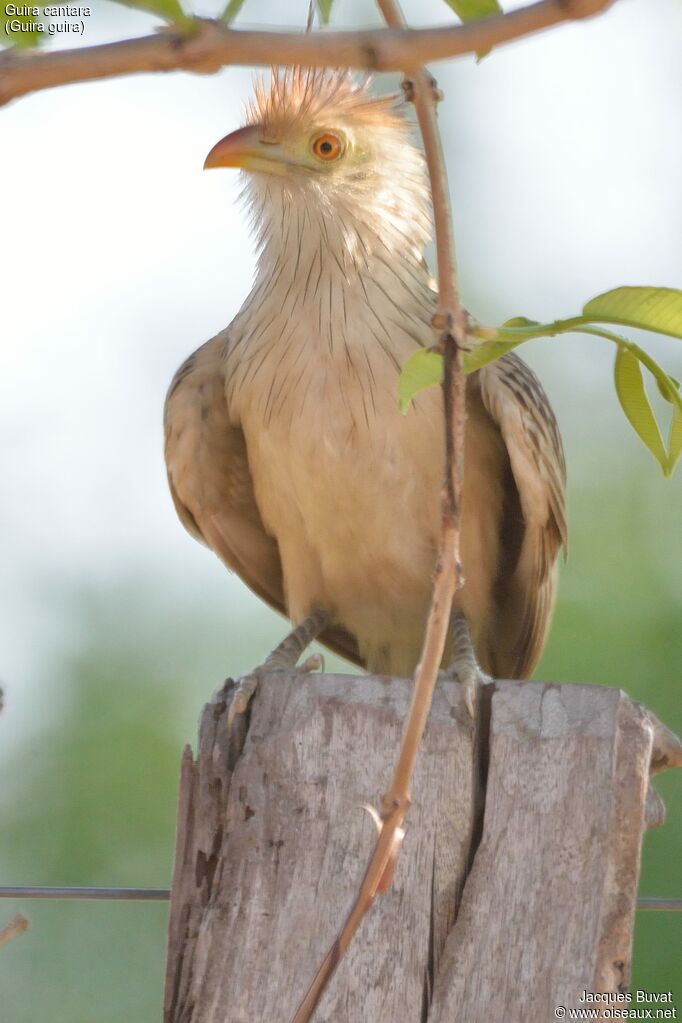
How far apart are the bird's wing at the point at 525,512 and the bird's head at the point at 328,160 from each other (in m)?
0.67

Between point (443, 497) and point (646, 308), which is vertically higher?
point (646, 308)

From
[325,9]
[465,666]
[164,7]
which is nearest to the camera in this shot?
[164,7]

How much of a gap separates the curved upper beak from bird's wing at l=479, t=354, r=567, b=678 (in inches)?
40.3

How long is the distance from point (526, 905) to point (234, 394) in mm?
2261

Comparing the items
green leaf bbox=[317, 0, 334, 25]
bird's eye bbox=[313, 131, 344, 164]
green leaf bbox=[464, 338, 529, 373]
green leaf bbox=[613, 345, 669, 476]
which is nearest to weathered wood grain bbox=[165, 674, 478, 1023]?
green leaf bbox=[613, 345, 669, 476]

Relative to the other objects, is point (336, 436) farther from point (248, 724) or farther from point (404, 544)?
point (248, 724)

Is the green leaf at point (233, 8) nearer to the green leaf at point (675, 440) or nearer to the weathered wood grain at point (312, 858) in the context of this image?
the green leaf at point (675, 440)

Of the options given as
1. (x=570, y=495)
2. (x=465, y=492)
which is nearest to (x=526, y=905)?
(x=465, y=492)

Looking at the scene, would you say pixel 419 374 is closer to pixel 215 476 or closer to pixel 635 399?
pixel 635 399

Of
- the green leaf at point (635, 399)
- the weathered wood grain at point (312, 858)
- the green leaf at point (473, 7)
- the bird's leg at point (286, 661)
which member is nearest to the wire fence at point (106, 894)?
the weathered wood grain at point (312, 858)

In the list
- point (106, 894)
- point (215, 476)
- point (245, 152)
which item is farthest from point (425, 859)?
point (245, 152)

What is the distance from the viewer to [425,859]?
241 centimetres

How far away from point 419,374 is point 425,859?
1121 millimetres

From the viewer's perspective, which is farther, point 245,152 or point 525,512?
point 245,152
